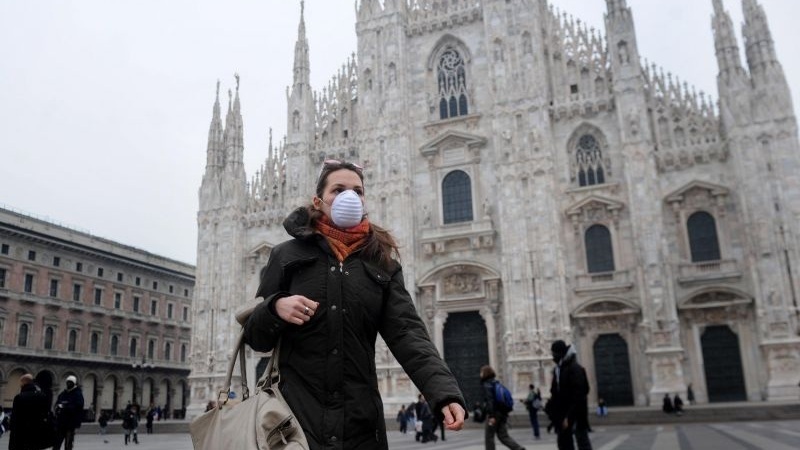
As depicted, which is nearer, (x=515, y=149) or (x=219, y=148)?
(x=515, y=149)

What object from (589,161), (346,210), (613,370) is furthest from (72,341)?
(346,210)

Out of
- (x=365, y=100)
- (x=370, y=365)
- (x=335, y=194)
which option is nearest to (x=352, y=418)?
(x=370, y=365)

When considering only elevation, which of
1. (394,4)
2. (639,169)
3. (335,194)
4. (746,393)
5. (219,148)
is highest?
(394,4)

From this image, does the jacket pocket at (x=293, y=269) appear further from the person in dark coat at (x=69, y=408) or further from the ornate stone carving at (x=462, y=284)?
the ornate stone carving at (x=462, y=284)

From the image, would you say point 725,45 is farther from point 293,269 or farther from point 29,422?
point 293,269

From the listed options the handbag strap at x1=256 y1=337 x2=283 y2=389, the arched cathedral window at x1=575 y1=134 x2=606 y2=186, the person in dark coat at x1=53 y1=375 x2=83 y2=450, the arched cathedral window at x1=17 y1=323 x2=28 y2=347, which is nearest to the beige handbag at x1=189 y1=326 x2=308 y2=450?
the handbag strap at x1=256 y1=337 x2=283 y2=389

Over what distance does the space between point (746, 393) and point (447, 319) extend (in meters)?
11.1

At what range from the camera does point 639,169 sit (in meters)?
24.5

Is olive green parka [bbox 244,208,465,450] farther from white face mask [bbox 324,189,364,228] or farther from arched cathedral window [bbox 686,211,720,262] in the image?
arched cathedral window [bbox 686,211,720,262]

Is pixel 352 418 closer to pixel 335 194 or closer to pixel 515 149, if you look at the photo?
pixel 335 194

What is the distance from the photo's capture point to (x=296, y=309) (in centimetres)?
264

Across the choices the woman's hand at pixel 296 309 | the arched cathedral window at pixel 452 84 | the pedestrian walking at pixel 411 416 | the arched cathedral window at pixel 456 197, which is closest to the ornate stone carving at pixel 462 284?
the arched cathedral window at pixel 456 197

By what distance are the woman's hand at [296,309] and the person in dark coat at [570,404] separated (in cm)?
572

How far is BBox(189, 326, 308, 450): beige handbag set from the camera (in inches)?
91.1
